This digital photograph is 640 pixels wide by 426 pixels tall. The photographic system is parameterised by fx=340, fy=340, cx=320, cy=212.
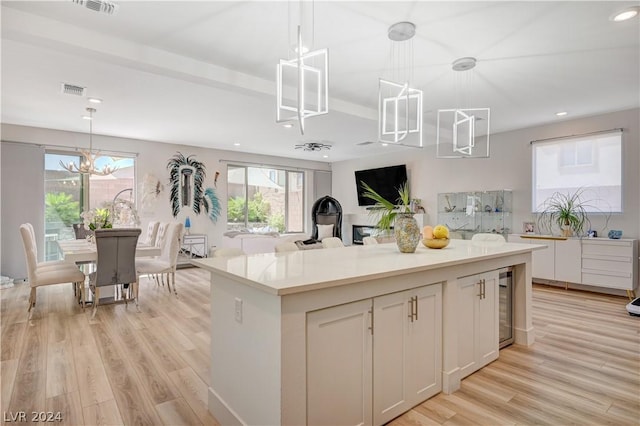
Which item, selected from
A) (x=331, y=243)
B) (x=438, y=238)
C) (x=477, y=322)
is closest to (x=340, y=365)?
(x=477, y=322)

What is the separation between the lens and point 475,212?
6.59 m

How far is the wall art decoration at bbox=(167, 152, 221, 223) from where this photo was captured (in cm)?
731

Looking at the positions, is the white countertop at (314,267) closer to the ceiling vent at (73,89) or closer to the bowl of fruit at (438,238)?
the bowl of fruit at (438,238)

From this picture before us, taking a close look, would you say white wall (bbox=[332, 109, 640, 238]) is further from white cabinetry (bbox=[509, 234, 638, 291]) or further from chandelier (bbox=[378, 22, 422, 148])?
chandelier (bbox=[378, 22, 422, 148])

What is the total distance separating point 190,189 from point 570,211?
7231 millimetres

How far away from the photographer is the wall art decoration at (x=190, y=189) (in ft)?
24.0

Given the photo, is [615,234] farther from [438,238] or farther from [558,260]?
[438,238]

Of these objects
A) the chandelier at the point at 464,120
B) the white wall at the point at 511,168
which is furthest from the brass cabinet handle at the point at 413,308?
the white wall at the point at 511,168

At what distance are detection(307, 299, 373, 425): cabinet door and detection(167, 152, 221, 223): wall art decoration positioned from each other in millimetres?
6465

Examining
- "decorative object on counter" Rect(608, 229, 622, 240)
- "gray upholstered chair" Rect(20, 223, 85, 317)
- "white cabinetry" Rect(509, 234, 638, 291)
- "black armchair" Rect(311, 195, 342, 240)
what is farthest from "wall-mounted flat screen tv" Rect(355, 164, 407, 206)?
"gray upholstered chair" Rect(20, 223, 85, 317)

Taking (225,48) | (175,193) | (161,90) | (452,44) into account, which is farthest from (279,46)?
(175,193)

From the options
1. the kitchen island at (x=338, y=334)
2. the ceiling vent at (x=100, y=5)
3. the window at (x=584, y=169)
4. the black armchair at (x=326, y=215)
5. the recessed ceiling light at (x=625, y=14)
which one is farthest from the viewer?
the black armchair at (x=326, y=215)

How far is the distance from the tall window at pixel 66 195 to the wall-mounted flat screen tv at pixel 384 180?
18.6 feet

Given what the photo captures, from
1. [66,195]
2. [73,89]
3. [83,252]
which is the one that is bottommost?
[83,252]
